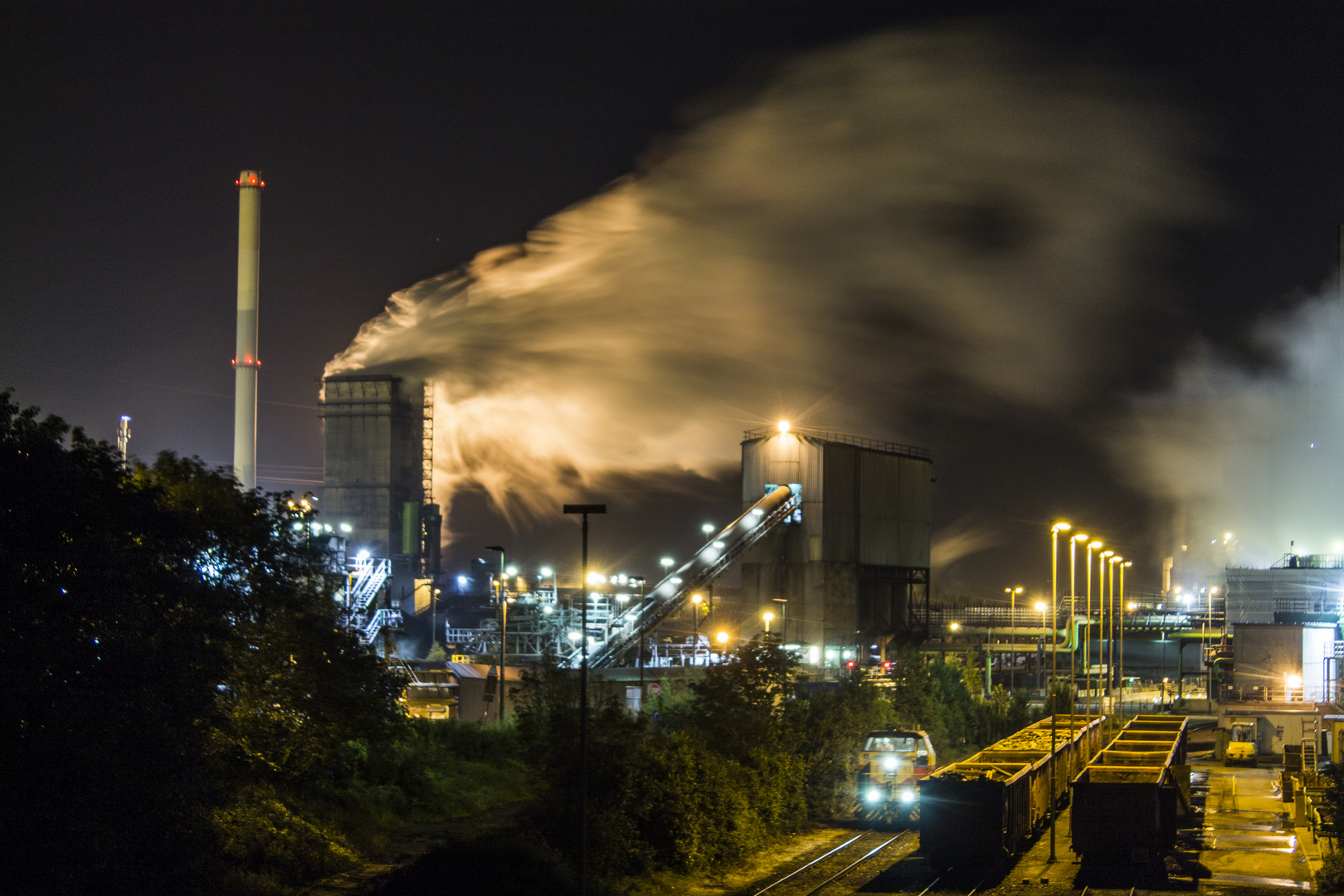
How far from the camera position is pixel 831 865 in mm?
27594

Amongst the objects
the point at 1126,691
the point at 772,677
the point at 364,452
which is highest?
the point at 364,452

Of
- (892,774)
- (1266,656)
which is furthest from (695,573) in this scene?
(892,774)

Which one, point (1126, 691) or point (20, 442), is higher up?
point (20, 442)

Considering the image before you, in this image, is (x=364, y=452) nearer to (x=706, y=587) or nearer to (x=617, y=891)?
(x=706, y=587)

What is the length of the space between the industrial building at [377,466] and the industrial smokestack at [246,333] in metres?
10.8

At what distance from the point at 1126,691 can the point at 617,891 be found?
3180 inches

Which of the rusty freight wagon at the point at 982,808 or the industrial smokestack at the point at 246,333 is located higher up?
the industrial smokestack at the point at 246,333

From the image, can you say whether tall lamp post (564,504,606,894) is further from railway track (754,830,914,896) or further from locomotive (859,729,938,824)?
locomotive (859,729,938,824)

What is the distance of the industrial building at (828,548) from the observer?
73938 millimetres

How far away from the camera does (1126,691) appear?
313 feet

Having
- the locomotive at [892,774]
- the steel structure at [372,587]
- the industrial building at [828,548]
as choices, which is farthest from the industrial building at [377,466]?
the locomotive at [892,774]

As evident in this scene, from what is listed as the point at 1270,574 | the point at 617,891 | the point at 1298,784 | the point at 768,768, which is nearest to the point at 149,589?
the point at 617,891

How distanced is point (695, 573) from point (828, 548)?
350 inches

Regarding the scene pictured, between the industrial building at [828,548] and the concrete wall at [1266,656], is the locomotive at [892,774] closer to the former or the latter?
the industrial building at [828,548]
